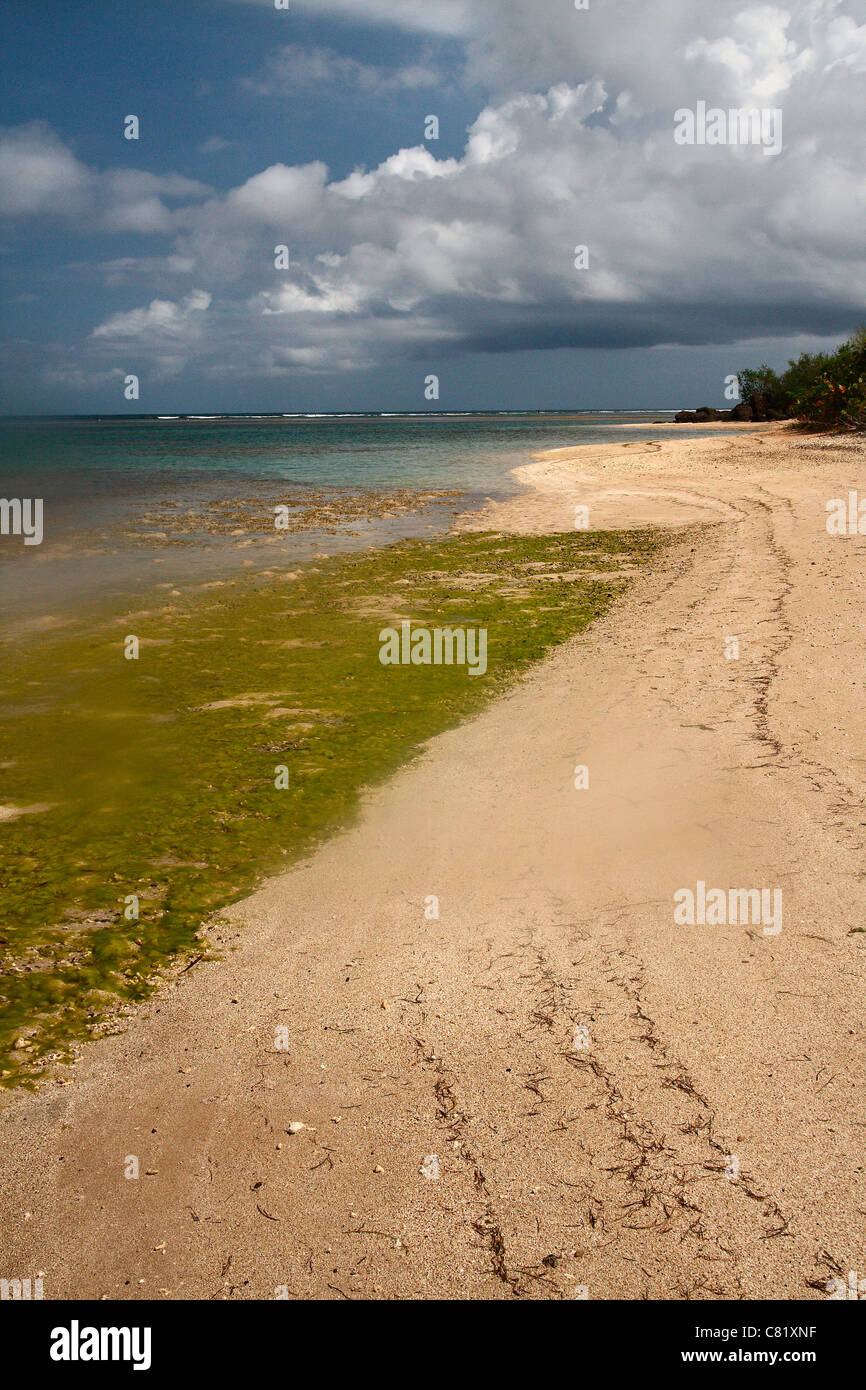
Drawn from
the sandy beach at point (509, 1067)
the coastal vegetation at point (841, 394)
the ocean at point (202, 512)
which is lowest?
the sandy beach at point (509, 1067)

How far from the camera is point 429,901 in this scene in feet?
16.4

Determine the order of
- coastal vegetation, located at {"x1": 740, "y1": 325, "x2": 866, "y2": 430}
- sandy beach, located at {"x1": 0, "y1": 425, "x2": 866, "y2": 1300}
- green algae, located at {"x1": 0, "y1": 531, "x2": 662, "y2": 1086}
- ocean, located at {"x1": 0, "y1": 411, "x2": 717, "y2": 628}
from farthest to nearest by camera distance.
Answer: coastal vegetation, located at {"x1": 740, "y1": 325, "x2": 866, "y2": 430} → ocean, located at {"x1": 0, "y1": 411, "x2": 717, "y2": 628} → green algae, located at {"x1": 0, "y1": 531, "x2": 662, "y2": 1086} → sandy beach, located at {"x1": 0, "y1": 425, "x2": 866, "y2": 1300}

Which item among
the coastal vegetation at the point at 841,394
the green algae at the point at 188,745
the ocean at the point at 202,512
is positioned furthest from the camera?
the coastal vegetation at the point at 841,394

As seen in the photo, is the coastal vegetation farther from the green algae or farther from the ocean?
the green algae

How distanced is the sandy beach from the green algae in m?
0.41

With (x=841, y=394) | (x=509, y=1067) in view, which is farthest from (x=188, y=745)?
(x=841, y=394)

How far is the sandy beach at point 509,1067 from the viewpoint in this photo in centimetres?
283

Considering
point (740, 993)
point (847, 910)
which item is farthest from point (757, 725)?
point (740, 993)

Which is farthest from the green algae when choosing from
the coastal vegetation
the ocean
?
the coastal vegetation

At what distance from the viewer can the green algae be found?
4.76 metres

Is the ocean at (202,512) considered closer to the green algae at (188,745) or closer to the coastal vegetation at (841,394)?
the green algae at (188,745)

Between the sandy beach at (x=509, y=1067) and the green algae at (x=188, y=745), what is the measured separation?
41 cm

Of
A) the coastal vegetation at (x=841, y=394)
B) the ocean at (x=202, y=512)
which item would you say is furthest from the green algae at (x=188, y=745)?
the coastal vegetation at (x=841, y=394)

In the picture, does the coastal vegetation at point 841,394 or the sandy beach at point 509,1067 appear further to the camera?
the coastal vegetation at point 841,394
